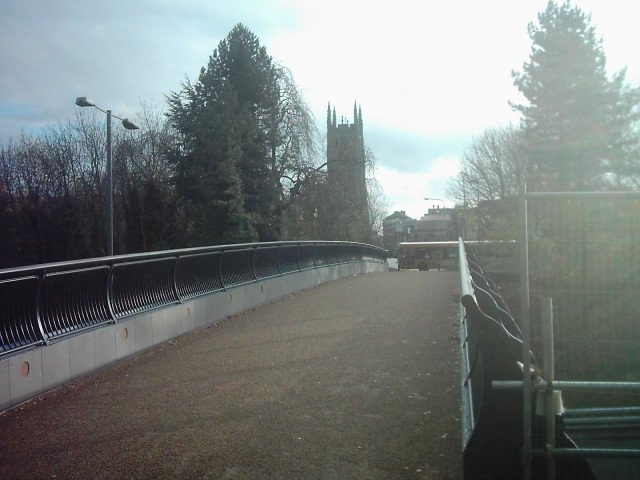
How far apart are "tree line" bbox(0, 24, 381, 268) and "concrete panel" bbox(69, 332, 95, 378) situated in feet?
81.5

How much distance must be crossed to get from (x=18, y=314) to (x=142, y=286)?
267 centimetres

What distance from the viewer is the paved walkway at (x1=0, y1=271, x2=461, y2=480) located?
180 inches

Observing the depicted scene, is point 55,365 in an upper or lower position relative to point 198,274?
lower

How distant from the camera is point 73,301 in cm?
734

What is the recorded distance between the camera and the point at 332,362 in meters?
7.78

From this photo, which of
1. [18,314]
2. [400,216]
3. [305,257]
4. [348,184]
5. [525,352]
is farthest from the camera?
[400,216]

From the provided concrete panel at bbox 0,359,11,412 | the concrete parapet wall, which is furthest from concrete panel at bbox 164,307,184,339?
concrete panel at bbox 0,359,11,412

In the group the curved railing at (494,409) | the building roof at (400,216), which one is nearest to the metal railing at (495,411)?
the curved railing at (494,409)

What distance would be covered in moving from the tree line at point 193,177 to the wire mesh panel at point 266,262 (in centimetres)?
1698

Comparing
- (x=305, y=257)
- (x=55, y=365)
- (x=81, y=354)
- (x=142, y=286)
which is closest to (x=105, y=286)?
(x=142, y=286)

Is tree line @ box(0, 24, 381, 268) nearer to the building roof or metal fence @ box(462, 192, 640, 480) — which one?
metal fence @ box(462, 192, 640, 480)

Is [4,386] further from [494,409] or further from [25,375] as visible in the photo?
[494,409]

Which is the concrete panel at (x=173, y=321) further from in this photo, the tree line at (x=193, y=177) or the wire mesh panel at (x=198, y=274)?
the tree line at (x=193, y=177)

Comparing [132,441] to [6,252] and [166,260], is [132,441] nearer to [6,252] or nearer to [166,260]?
[166,260]
